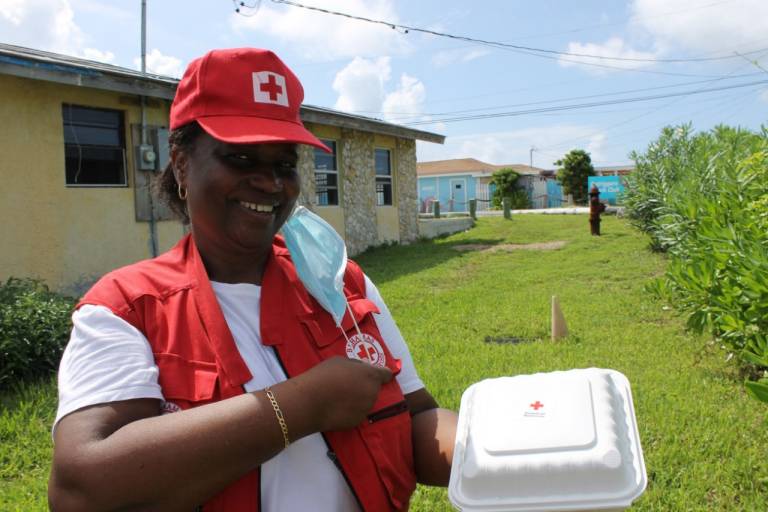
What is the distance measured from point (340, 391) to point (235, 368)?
22cm

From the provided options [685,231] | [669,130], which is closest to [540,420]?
[685,231]

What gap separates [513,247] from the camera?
1563cm

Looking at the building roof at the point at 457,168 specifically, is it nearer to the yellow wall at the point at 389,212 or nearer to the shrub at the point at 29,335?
the yellow wall at the point at 389,212

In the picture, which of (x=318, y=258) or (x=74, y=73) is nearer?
(x=318, y=258)

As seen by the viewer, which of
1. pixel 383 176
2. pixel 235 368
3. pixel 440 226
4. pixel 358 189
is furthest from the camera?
pixel 440 226

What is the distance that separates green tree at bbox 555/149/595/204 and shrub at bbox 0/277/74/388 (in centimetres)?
3564

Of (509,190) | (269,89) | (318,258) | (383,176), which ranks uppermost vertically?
(509,190)

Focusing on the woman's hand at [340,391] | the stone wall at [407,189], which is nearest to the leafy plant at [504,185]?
the stone wall at [407,189]

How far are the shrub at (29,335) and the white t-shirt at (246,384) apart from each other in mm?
4242

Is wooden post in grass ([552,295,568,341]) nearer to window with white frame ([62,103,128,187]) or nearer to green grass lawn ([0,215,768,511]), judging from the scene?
green grass lawn ([0,215,768,511])

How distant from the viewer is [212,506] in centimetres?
125

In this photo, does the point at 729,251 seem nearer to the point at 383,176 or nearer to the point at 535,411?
the point at 535,411

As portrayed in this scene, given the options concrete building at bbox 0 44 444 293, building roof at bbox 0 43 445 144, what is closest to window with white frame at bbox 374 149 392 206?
concrete building at bbox 0 44 444 293

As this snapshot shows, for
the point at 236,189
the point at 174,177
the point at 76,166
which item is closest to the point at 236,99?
the point at 236,189
